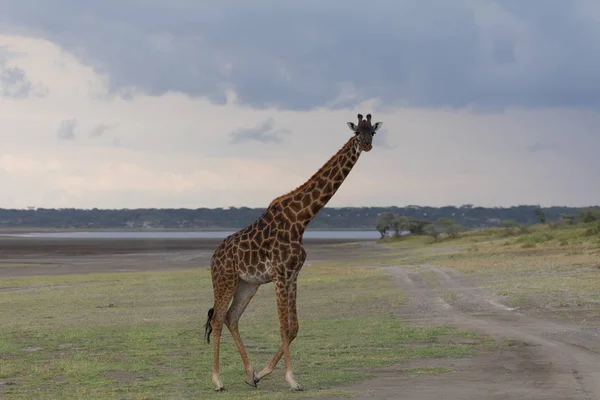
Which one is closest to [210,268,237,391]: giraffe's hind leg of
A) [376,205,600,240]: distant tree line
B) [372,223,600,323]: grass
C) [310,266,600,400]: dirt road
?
[310,266,600,400]: dirt road

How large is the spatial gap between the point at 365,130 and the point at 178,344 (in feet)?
27.2

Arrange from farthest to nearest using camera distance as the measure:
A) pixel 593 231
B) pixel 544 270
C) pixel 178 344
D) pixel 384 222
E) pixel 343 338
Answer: pixel 384 222 → pixel 593 231 → pixel 544 270 → pixel 343 338 → pixel 178 344

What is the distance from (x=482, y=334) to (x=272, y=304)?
11787 mm

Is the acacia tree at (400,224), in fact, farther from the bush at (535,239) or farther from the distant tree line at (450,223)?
the bush at (535,239)

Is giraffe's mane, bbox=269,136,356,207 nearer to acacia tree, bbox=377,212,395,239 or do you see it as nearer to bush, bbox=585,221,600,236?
bush, bbox=585,221,600,236

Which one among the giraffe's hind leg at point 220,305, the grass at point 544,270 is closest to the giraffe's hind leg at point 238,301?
the giraffe's hind leg at point 220,305

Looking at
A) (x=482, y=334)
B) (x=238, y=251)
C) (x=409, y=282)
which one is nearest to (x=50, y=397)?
(x=238, y=251)

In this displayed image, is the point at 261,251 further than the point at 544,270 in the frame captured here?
No

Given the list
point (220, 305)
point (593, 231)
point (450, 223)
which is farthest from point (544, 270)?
point (450, 223)

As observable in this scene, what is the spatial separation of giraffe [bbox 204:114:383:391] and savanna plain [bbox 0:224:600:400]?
34.2 inches

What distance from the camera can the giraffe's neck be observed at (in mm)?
14547

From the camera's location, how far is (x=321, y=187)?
14742mm

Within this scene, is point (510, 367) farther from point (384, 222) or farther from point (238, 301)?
point (384, 222)

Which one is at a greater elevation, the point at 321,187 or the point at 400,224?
the point at 400,224
